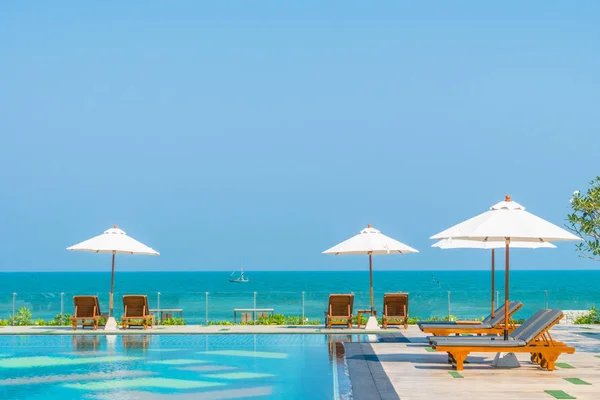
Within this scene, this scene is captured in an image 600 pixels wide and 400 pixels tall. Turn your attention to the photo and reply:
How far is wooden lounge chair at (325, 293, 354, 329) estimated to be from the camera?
57.2 ft

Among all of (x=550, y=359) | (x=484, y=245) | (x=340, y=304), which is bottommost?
(x=550, y=359)

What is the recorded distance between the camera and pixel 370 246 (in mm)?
17516

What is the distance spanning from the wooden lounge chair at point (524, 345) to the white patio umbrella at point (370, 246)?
649cm

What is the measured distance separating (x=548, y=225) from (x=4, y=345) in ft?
32.1

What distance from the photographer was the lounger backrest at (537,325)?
10.6m

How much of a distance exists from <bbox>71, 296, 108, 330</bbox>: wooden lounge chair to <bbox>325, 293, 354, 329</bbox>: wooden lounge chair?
4.83 m

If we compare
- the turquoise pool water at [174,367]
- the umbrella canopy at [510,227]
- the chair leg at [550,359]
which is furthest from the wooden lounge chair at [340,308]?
the chair leg at [550,359]

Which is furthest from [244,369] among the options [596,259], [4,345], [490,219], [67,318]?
[67,318]

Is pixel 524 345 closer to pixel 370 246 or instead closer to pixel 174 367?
pixel 174 367

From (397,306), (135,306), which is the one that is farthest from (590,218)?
(135,306)

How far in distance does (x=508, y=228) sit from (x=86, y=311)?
33.0 ft

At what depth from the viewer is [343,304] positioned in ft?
57.6

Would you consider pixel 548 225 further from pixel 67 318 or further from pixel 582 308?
pixel 67 318

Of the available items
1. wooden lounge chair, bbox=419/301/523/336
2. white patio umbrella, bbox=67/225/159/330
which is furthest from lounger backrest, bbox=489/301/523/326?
white patio umbrella, bbox=67/225/159/330
